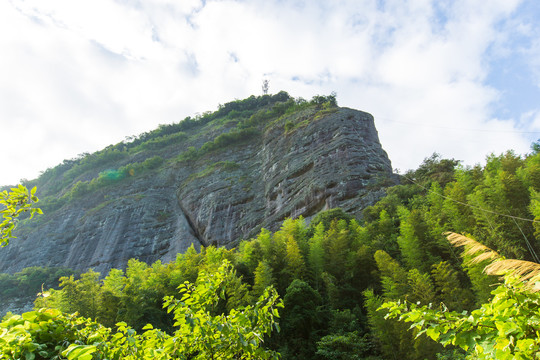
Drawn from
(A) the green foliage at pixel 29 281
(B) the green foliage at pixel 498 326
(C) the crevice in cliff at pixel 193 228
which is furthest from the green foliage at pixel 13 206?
(A) the green foliage at pixel 29 281

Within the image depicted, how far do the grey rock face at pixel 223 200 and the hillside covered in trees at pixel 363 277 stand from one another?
739cm

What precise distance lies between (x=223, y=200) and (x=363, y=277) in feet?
67.9

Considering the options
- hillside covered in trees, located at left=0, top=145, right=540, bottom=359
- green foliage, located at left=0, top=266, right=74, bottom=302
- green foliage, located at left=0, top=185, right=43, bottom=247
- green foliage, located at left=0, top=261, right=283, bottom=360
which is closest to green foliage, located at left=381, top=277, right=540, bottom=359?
green foliage, located at left=0, top=261, right=283, bottom=360

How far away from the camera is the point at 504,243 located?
38.4 feet

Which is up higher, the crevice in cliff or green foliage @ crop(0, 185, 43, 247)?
the crevice in cliff

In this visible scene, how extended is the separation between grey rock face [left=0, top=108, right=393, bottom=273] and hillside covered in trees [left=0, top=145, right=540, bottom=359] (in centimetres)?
739

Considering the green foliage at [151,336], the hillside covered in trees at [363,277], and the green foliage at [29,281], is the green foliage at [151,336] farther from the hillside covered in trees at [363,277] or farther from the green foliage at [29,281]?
the green foliage at [29,281]

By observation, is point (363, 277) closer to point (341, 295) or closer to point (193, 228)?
point (341, 295)

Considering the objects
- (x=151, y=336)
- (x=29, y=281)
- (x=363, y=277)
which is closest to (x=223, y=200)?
(x=29, y=281)

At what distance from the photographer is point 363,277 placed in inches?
653

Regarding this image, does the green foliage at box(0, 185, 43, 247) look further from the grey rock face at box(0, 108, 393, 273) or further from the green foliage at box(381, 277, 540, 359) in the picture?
the grey rock face at box(0, 108, 393, 273)

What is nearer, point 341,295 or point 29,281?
point 341,295

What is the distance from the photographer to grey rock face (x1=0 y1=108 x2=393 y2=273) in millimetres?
28484

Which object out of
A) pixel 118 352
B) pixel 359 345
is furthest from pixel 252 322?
pixel 359 345
